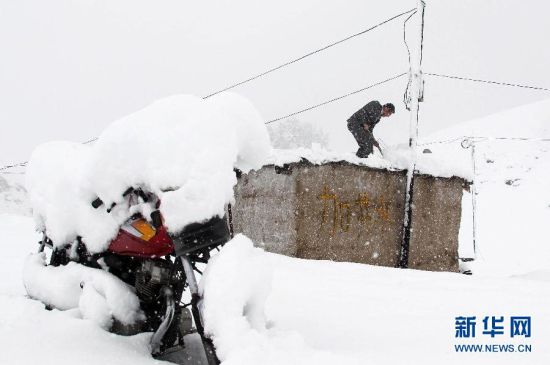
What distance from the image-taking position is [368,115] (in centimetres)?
861

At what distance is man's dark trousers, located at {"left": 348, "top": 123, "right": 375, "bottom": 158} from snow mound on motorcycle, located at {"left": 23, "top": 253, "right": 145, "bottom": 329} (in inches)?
257

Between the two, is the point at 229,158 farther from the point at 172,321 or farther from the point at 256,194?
the point at 256,194

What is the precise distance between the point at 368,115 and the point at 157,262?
6761 mm

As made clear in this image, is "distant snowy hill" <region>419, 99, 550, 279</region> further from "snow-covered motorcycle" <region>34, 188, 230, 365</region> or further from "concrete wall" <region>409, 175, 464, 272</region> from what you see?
"snow-covered motorcycle" <region>34, 188, 230, 365</region>

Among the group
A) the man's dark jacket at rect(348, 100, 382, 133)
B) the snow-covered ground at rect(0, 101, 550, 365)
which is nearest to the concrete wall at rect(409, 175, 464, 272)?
the man's dark jacket at rect(348, 100, 382, 133)

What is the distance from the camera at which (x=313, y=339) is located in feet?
9.16

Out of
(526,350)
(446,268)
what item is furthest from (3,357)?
(446,268)

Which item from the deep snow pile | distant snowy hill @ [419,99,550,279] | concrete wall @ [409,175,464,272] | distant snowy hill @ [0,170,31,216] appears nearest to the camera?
the deep snow pile

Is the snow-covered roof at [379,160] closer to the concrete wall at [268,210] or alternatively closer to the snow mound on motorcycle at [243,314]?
the concrete wall at [268,210]

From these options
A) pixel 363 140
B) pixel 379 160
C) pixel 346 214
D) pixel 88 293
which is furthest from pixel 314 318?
pixel 363 140

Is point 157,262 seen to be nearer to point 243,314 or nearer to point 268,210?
point 243,314

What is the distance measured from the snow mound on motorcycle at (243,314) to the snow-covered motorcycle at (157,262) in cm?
9

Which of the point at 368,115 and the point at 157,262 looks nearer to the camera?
the point at 157,262

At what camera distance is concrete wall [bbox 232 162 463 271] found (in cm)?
746
